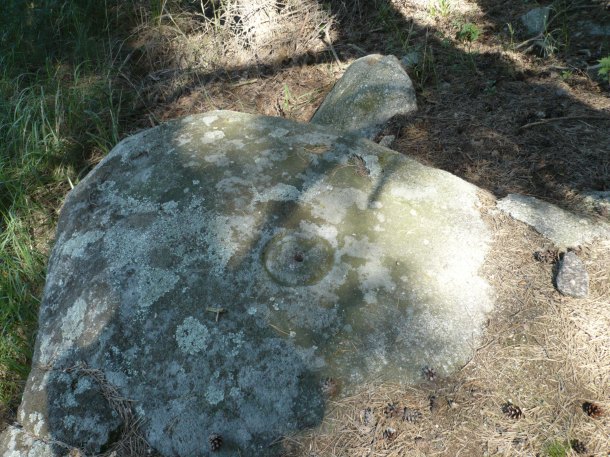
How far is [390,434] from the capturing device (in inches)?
80.0

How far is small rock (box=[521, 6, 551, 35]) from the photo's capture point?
15.1ft

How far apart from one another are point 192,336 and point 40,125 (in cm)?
336

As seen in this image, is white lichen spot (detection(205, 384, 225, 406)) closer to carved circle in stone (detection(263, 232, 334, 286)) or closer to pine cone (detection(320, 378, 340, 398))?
pine cone (detection(320, 378, 340, 398))

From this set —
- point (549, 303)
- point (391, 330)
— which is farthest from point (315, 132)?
point (549, 303)

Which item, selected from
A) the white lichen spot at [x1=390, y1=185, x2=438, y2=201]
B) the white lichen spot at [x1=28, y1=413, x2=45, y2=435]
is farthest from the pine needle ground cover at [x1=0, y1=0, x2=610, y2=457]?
the white lichen spot at [x1=28, y1=413, x2=45, y2=435]

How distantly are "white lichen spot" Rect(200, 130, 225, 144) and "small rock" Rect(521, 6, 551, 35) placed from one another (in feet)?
11.1

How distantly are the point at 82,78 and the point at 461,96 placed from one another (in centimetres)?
388

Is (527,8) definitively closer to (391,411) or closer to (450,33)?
(450,33)

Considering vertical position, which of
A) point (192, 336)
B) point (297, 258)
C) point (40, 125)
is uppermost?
point (297, 258)

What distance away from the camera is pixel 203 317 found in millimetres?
2303

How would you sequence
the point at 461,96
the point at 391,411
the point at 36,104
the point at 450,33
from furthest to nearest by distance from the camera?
the point at 450,33
the point at 36,104
the point at 461,96
the point at 391,411

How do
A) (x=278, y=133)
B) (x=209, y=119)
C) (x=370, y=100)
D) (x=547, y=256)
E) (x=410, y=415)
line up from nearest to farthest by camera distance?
(x=410, y=415) < (x=547, y=256) < (x=278, y=133) < (x=209, y=119) < (x=370, y=100)

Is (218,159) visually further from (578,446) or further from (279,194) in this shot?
(578,446)

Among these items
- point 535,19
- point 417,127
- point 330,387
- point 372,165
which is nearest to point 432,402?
point 330,387
